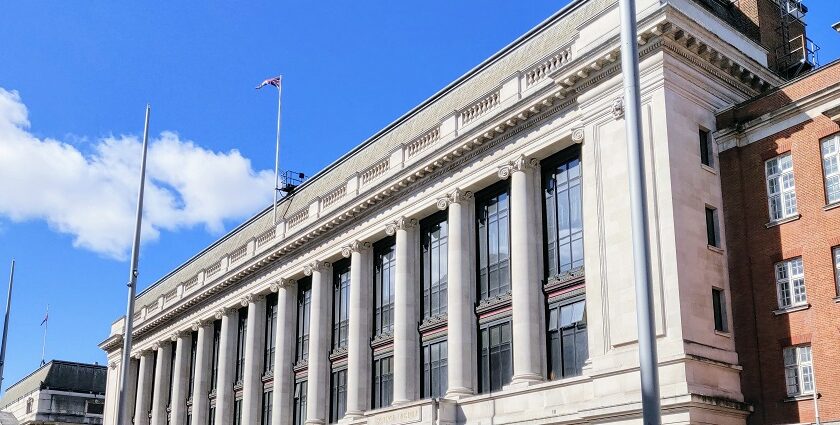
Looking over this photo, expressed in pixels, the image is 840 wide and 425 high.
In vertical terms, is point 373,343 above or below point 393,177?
below

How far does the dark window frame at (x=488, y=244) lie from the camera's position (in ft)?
121

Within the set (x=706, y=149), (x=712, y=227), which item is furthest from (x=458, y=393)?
(x=706, y=149)

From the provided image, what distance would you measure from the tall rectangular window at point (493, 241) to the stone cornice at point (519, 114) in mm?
1863

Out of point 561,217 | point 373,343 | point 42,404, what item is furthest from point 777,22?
point 42,404

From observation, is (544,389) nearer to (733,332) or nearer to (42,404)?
(733,332)

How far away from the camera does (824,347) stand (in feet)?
89.9

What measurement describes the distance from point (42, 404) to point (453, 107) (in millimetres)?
68873

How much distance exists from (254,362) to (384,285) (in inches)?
501

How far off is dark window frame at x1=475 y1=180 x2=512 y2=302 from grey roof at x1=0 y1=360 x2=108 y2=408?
2759 inches

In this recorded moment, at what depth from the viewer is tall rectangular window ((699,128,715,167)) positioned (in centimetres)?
3175

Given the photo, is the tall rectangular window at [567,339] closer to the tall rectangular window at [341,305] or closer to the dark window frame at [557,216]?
the dark window frame at [557,216]

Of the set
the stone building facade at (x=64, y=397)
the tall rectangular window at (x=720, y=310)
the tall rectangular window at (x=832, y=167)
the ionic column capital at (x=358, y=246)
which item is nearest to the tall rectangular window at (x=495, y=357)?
the tall rectangular window at (x=720, y=310)

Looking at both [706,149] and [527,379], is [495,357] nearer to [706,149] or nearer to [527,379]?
[527,379]

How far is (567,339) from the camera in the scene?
3312 cm
